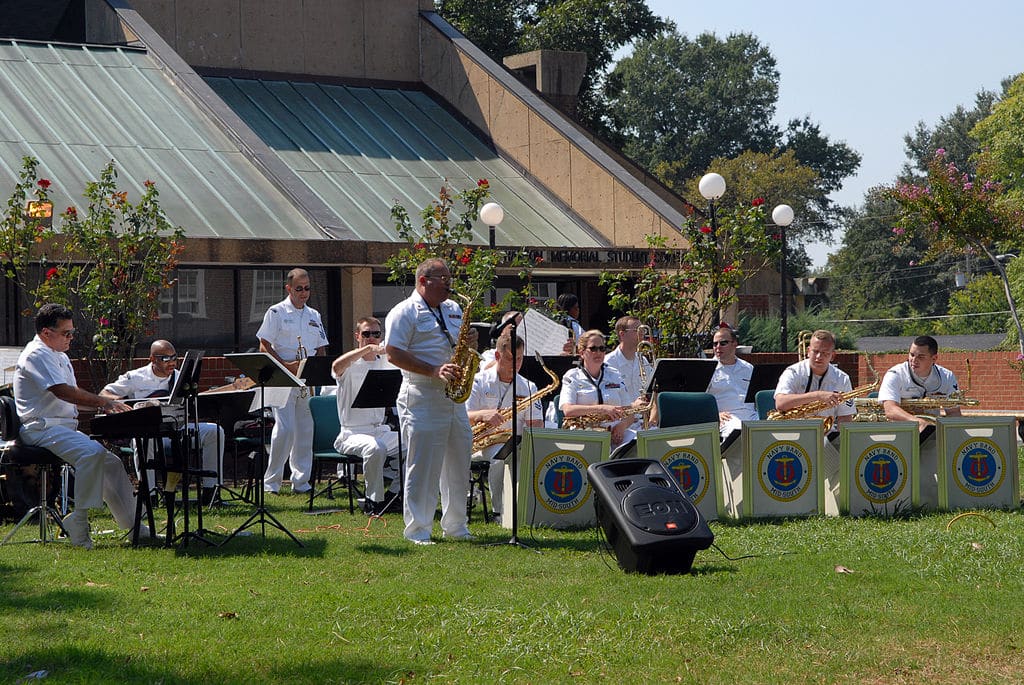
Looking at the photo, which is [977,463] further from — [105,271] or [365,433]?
[105,271]

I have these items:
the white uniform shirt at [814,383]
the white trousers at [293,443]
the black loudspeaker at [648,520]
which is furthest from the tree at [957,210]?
the black loudspeaker at [648,520]

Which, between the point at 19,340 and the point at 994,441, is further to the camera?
the point at 19,340

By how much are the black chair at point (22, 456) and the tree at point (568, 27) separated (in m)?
26.1

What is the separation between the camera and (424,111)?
26.9m

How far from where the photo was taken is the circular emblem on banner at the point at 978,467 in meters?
11.8

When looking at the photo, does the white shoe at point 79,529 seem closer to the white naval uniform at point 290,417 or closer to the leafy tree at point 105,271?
the white naval uniform at point 290,417

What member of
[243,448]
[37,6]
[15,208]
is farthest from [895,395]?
[37,6]

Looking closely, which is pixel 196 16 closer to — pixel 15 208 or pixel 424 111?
pixel 424 111

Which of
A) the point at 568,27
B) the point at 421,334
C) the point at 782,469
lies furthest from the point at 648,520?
the point at 568,27

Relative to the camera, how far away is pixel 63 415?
10773 mm

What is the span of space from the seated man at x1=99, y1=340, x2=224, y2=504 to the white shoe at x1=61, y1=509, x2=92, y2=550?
2.11 metres

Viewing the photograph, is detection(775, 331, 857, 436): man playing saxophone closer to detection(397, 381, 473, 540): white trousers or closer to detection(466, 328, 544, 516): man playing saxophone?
detection(466, 328, 544, 516): man playing saxophone

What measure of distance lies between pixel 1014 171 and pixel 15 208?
25.4m

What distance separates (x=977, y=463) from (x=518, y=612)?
19.5ft
